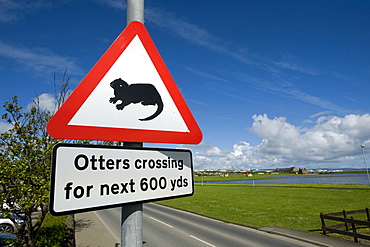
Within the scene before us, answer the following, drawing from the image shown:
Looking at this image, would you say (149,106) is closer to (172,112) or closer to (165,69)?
(172,112)

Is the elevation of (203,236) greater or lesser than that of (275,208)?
greater

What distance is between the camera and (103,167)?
1327 millimetres

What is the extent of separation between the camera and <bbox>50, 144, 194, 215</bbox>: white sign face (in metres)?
1.17

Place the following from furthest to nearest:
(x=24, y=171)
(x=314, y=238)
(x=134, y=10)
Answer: (x=314, y=238) → (x=24, y=171) → (x=134, y=10)

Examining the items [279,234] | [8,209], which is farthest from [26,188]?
[279,234]

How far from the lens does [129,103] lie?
150cm

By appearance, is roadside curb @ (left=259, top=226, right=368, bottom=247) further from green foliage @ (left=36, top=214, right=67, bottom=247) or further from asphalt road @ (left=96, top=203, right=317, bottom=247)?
green foliage @ (left=36, top=214, right=67, bottom=247)

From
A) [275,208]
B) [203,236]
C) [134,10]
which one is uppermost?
[134,10]

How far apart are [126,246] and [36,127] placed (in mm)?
7194

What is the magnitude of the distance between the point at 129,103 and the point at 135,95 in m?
0.08

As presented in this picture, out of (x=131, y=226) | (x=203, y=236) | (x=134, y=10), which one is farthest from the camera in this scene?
(x=203, y=236)

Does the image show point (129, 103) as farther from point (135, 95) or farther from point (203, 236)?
point (203, 236)

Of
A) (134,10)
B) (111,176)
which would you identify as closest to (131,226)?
(111,176)

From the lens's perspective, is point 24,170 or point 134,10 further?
point 24,170
